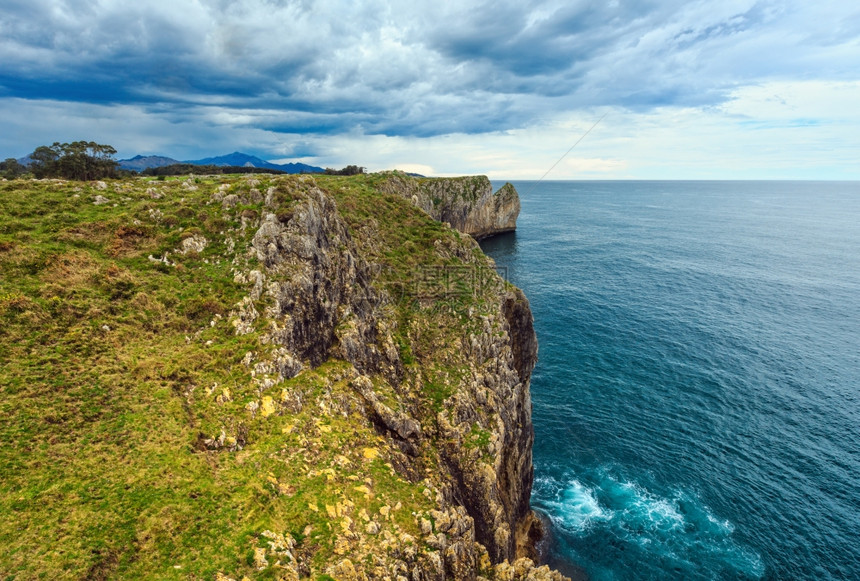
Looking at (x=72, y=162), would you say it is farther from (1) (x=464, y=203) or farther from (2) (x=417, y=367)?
(1) (x=464, y=203)

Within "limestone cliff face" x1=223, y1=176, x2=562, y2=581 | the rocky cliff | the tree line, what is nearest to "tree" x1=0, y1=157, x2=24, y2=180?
the tree line

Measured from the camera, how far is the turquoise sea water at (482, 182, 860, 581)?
154ft

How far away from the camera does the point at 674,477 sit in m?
55.8

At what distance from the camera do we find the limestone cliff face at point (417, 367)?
32250mm

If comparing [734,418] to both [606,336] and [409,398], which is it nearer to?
[606,336]

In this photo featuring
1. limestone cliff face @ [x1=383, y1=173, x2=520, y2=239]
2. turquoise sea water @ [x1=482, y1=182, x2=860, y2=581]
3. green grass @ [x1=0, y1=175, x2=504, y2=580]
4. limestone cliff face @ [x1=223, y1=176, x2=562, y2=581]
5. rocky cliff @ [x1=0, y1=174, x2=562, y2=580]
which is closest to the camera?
green grass @ [x1=0, y1=175, x2=504, y2=580]

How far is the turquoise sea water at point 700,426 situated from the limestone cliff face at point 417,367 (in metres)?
11.8

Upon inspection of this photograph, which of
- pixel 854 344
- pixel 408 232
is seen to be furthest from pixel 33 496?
pixel 854 344

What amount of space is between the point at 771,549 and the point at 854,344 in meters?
62.6

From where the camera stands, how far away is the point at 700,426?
6291 centimetres

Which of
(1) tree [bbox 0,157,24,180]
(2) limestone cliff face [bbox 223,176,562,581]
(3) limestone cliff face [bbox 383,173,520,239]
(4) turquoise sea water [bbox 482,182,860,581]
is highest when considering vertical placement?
(1) tree [bbox 0,157,24,180]

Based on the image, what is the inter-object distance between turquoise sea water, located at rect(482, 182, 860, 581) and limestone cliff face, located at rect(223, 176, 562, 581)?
11824 mm

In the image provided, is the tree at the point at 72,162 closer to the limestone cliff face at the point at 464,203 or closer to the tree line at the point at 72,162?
the tree line at the point at 72,162

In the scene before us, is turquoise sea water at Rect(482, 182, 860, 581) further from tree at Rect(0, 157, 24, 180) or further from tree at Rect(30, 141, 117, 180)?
tree at Rect(0, 157, 24, 180)
